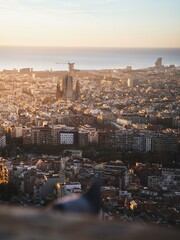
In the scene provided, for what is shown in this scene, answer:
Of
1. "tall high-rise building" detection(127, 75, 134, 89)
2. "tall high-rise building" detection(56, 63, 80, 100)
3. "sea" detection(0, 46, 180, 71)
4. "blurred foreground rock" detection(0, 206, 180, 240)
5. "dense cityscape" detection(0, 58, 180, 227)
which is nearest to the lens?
"blurred foreground rock" detection(0, 206, 180, 240)

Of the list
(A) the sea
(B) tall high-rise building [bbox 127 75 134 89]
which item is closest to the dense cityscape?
(B) tall high-rise building [bbox 127 75 134 89]

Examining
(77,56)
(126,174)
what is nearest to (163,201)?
(126,174)

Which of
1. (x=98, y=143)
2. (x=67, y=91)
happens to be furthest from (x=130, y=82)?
(x=98, y=143)

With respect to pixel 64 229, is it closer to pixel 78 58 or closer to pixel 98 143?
pixel 98 143

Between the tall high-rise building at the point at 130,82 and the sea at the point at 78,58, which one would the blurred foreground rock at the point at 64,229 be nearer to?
the sea at the point at 78,58

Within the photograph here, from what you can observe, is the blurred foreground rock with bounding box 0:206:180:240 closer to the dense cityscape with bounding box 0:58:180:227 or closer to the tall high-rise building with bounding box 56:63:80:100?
the dense cityscape with bounding box 0:58:180:227

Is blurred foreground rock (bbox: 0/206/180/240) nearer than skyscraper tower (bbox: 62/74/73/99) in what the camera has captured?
Yes

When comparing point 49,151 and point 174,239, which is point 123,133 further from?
point 174,239
